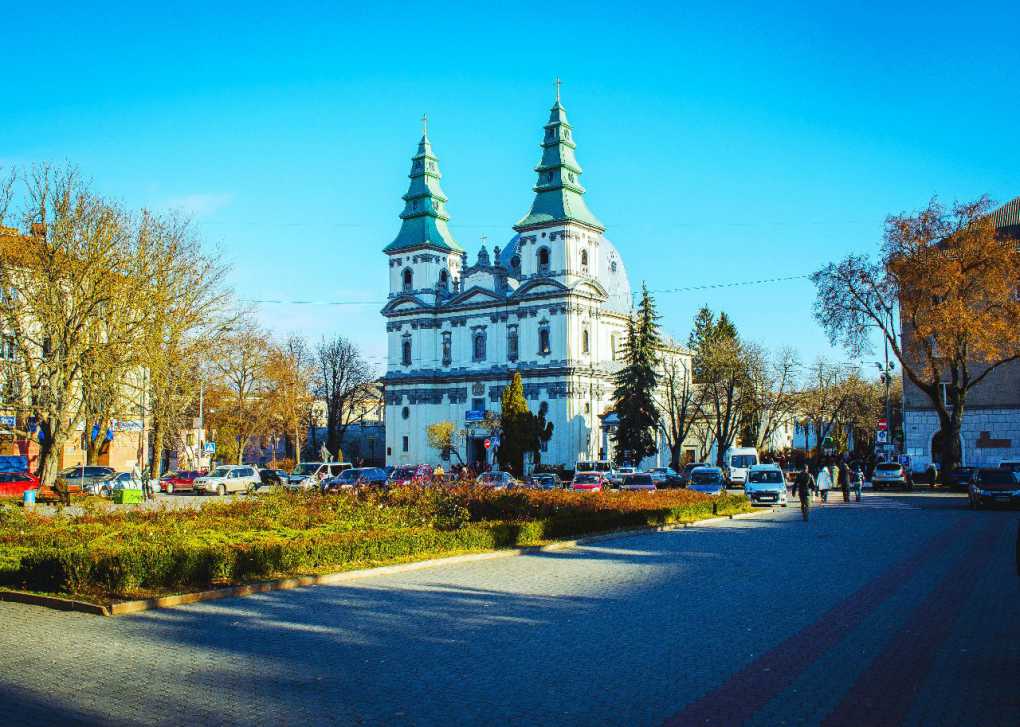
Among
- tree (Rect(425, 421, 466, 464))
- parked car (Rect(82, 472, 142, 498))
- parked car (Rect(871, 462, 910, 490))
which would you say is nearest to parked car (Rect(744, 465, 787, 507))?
parked car (Rect(871, 462, 910, 490))

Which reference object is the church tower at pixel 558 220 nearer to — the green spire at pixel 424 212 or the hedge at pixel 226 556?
the green spire at pixel 424 212

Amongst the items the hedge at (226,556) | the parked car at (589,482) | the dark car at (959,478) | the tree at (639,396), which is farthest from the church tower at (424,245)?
the hedge at (226,556)

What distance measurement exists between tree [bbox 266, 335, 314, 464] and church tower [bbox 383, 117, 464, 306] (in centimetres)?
1481

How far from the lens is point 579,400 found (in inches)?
3088

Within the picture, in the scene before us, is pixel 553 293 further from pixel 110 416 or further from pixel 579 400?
pixel 110 416

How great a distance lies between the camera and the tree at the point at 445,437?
7812 centimetres

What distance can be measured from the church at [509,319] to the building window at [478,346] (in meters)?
0.09

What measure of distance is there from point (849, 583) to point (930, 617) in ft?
10.6

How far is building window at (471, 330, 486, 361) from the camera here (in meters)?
84.6

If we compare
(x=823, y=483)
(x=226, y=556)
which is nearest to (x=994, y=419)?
(x=823, y=483)

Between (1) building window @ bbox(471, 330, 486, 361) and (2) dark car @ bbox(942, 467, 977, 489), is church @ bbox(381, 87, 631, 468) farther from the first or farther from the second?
(2) dark car @ bbox(942, 467, 977, 489)

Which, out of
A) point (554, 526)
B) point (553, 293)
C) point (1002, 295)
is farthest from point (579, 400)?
point (554, 526)

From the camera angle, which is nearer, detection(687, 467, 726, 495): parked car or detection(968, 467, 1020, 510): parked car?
detection(968, 467, 1020, 510): parked car

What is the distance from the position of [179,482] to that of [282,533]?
35.4 metres
